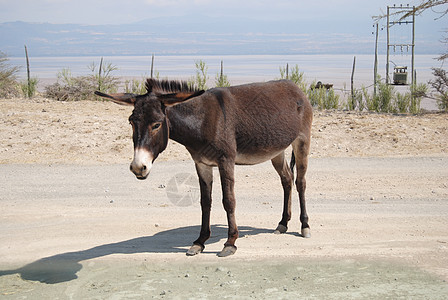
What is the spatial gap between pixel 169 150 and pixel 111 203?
14.5 feet

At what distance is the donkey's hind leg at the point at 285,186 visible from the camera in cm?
782

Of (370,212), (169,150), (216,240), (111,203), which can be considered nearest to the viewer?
(216,240)

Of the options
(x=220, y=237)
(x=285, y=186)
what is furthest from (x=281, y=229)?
(x=220, y=237)

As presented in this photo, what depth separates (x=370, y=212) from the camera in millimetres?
8812

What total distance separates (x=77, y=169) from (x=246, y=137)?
21.5ft

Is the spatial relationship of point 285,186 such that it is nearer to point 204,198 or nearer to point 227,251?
point 204,198

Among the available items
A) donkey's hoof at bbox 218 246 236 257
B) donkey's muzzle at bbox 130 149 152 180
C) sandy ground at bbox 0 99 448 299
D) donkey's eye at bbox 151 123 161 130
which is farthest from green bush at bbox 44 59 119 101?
donkey's muzzle at bbox 130 149 152 180

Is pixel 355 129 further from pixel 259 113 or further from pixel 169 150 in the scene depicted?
pixel 259 113

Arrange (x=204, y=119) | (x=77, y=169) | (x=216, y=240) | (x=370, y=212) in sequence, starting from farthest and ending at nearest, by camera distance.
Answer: (x=77, y=169)
(x=370, y=212)
(x=216, y=240)
(x=204, y=119)

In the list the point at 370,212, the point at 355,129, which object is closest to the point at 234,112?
the point at 370,212

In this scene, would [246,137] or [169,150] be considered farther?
[169,150]

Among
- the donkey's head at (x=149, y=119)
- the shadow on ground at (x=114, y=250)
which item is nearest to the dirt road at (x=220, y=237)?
the shadow on ground at (x=114, y=250)

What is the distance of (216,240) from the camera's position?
756 cm

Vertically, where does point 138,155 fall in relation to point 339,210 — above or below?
above
